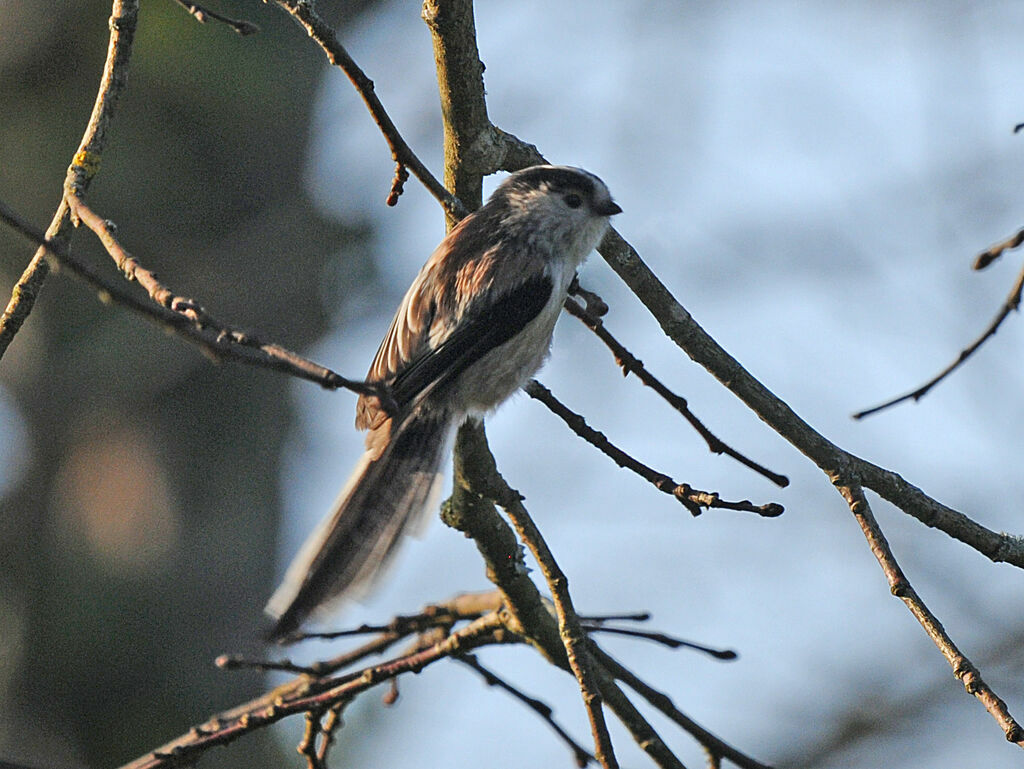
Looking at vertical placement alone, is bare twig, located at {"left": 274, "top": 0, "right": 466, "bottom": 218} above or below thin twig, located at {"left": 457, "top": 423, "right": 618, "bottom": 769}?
above

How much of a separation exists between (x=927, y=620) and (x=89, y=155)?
1.70 m

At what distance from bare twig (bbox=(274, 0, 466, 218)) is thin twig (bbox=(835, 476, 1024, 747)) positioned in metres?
1.06

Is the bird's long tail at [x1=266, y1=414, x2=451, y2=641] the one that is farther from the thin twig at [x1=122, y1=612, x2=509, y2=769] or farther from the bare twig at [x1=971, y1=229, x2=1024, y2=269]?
the bare twig at [x1=971, y1=229, x2=1024, y2=269]

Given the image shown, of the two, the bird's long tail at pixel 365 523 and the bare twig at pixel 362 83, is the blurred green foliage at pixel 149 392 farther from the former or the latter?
the bare twig at pixel 362 83

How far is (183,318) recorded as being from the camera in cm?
145

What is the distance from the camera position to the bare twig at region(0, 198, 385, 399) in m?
1.33

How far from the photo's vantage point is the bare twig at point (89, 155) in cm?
187

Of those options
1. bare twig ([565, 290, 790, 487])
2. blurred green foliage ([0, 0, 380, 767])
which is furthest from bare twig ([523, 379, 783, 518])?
blurred green foliage ([0, 0, 380, 767])

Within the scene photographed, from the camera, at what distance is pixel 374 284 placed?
675 cm

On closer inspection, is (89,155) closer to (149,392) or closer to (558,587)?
(558,587)

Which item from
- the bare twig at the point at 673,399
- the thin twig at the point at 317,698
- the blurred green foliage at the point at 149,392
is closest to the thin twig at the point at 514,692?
the thin twig at the point at 317,698

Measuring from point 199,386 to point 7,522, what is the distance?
48.3 inches

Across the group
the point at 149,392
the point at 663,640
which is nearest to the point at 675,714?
the point at 663,640

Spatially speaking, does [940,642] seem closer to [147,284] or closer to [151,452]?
[147,284]
